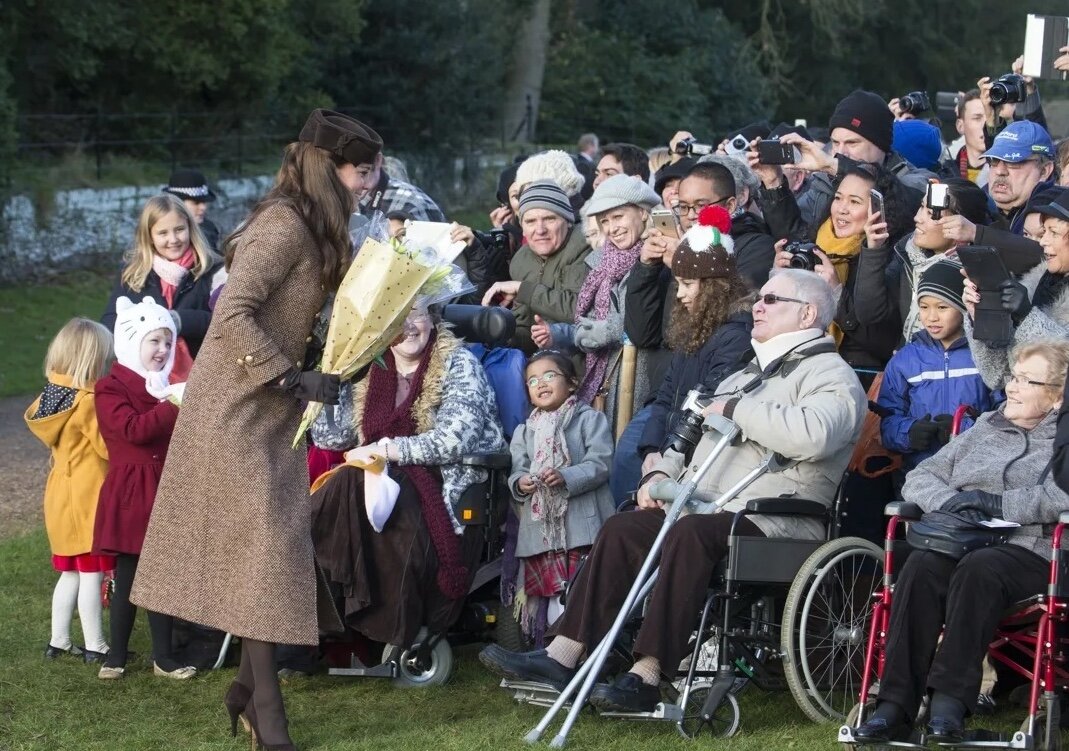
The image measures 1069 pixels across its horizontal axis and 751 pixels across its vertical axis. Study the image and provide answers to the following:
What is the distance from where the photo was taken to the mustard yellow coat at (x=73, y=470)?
7.12 m

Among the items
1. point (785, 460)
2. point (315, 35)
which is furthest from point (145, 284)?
point (315, 35)

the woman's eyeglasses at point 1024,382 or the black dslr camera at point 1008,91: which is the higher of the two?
the black dslr camera at point 1008,91

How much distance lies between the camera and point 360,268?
557 cm

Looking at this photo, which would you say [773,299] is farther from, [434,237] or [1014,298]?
[434,237]

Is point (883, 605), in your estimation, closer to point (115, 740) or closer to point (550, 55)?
point (115, 740)

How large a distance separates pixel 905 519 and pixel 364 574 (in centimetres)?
219

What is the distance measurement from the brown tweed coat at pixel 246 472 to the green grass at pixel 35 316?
28.4ft

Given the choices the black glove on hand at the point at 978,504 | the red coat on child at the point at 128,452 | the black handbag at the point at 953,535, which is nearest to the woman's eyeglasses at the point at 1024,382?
the black glove on hand at the point at 978,504

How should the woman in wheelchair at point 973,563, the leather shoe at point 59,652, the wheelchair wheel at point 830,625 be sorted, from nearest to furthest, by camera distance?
the woman in wheelchair at point 973,563 < the wheelchair wheel at point 830,625 < the leather shoe at point 59,652

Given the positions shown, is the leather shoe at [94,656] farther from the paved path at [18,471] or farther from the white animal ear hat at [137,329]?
the paved path at [18,471]

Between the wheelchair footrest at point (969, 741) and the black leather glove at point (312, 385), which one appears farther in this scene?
the black leather glove at point (312, 385)

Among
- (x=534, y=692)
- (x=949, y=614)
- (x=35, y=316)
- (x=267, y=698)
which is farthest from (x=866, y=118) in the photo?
(x=35, y=316)

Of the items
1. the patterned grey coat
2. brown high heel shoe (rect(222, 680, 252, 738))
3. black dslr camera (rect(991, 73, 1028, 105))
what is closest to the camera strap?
the patterned grey coat

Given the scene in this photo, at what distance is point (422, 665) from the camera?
22.3 ft
